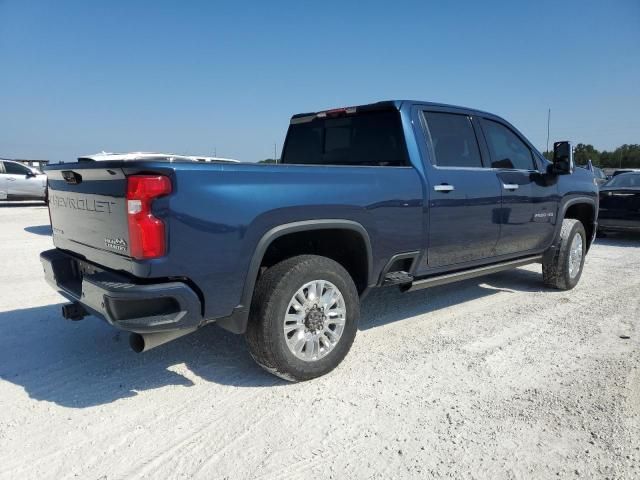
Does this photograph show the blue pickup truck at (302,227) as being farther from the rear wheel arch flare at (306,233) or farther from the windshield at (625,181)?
the windshield at (625,181)

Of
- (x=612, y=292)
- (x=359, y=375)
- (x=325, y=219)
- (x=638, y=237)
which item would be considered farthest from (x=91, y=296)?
(x=638, y=237)

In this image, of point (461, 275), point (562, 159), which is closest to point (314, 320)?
point (461, 275)

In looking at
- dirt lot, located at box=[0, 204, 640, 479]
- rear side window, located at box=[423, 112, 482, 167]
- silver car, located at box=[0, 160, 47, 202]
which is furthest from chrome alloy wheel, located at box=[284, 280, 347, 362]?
silver car, located at box=[0, 160, 47, 202]

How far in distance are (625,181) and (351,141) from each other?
879cm

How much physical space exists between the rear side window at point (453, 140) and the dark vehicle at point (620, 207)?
6.67 meters

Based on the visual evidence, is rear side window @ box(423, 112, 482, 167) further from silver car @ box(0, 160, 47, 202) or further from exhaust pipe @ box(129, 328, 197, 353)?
silver car @ box(0, 160, 47, 202)

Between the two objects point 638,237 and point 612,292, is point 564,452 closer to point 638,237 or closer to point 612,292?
point 612,292

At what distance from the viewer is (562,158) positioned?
16.5 ft

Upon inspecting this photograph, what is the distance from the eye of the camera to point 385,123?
3.98 meters

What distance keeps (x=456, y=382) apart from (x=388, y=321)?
51.1 inches

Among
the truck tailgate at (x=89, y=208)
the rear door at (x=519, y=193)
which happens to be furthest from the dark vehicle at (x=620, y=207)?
the truck tailgate at (x=89, y=208)

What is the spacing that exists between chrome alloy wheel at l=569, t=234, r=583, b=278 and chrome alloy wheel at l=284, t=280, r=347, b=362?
3.67 m

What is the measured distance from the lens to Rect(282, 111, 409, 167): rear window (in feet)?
12.9

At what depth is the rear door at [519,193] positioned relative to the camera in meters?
4.56
